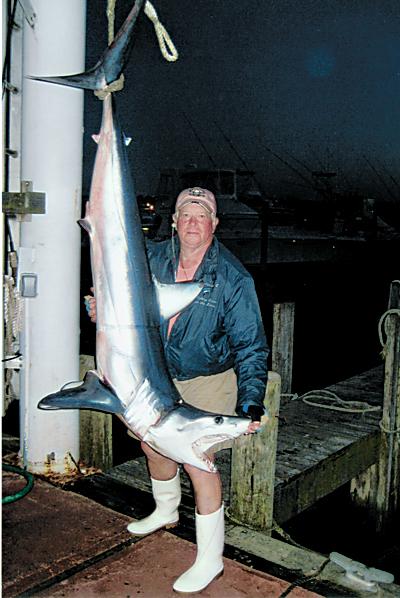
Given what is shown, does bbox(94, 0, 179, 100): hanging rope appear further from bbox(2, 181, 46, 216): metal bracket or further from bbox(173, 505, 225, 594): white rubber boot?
bbox(173, 505, 225, 594): white rubber boot

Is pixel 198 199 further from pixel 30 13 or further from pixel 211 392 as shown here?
pixel 30 13

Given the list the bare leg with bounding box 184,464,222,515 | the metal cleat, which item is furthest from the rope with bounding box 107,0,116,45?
the metal cleat

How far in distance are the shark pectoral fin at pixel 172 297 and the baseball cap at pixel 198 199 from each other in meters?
0.54

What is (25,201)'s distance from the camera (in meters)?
3.61

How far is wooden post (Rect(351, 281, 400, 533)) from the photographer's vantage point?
541 centimetres

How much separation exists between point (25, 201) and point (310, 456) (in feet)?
9.08

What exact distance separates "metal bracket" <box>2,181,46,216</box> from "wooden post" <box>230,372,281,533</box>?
163 centimetres

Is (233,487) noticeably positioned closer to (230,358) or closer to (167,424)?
(230,358)

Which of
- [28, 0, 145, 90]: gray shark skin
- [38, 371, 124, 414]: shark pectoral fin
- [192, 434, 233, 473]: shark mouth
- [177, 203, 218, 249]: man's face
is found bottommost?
[192, 434, 233, 473]: shark mouth

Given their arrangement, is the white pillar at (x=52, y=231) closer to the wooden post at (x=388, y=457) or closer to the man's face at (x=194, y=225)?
the man's face at (x=194, y=225)

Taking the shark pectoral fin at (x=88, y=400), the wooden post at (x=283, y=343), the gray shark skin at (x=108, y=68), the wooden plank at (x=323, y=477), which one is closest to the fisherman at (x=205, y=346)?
the shark pectoral fin at (x=88, y=400)

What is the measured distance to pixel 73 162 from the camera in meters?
3.73

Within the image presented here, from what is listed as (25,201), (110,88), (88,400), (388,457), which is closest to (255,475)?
(88,400)

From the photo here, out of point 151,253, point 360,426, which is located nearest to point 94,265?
point 151,253
